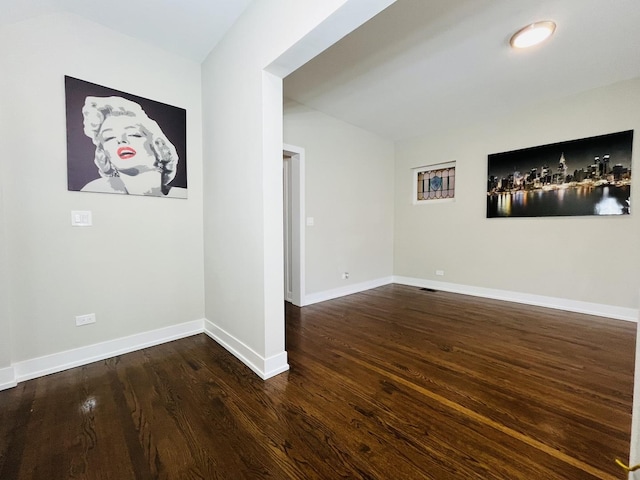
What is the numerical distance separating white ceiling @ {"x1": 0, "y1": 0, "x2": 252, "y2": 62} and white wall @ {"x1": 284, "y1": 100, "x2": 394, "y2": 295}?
1.34 metres

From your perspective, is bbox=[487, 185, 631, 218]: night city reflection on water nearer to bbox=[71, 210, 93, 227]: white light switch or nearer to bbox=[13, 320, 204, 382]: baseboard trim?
bbox=[13, 320, 204, 382]: baseboard trim

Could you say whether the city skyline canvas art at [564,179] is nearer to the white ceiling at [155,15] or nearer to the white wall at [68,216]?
the white ceiling at [155,15]

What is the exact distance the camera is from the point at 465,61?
2.62 meters

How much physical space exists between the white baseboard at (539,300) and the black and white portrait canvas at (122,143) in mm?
4204

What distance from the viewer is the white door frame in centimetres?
364

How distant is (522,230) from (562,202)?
0.55 metres

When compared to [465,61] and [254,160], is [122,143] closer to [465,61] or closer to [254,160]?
[254,160]

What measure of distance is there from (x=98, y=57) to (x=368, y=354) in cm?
341

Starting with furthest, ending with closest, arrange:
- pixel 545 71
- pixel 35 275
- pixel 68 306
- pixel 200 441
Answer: pixel 545 71 → pixel 68 306 → pixel 35 275 → pixel 200 441

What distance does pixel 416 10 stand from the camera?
1.99 metres

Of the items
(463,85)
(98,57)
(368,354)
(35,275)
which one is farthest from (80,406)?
(463,85)

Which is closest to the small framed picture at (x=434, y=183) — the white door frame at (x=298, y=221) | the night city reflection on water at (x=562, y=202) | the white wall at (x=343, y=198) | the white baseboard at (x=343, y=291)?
the white wall at (x=343, y=198)

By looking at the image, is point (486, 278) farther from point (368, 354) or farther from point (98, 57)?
point (98, 57)

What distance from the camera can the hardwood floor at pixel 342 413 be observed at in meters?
1.24
